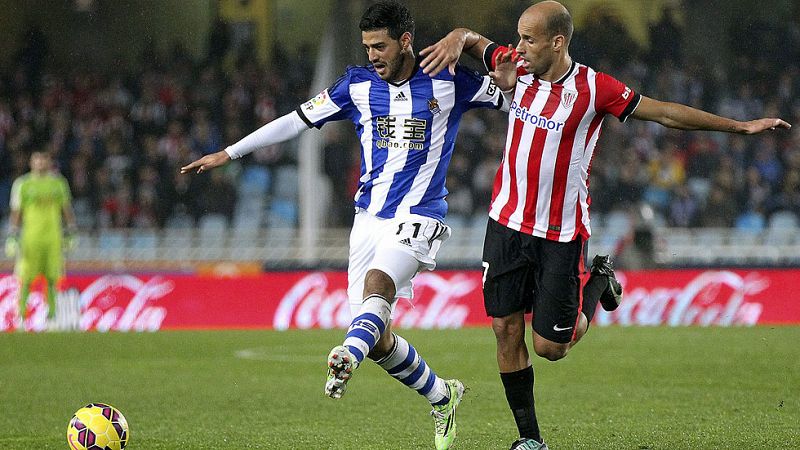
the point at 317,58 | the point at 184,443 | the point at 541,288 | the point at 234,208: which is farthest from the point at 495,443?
the point at 317,58

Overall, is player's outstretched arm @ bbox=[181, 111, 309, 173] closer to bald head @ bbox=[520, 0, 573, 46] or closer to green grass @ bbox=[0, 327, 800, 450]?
bald head @ bbox=[520, 0, 573, 46]

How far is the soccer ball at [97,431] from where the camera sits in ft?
17.5

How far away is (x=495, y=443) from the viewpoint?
602cm

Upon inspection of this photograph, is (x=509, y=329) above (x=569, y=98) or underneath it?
underneath

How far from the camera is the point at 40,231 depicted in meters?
14.9

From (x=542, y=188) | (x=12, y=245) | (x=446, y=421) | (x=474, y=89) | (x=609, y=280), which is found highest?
(x=474, y=89)

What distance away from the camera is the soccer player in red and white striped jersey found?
17.7 ft

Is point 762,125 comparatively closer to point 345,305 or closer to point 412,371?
point 412,371

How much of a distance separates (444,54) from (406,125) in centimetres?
45

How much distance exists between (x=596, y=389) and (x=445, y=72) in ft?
11.2

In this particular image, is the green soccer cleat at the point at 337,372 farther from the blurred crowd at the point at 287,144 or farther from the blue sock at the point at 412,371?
the blurred crowd at the point at 287,144

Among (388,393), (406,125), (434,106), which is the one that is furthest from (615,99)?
(388,393)

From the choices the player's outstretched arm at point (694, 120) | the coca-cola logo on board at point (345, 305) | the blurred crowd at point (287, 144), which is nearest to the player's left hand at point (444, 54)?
the player's outstretched arm at point (694, 120)

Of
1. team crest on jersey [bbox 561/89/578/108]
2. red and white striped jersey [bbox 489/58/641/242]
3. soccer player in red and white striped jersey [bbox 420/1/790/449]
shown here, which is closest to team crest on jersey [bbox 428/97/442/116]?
soccer player in red and white striped jersey [bbox 420/1/790/449]
